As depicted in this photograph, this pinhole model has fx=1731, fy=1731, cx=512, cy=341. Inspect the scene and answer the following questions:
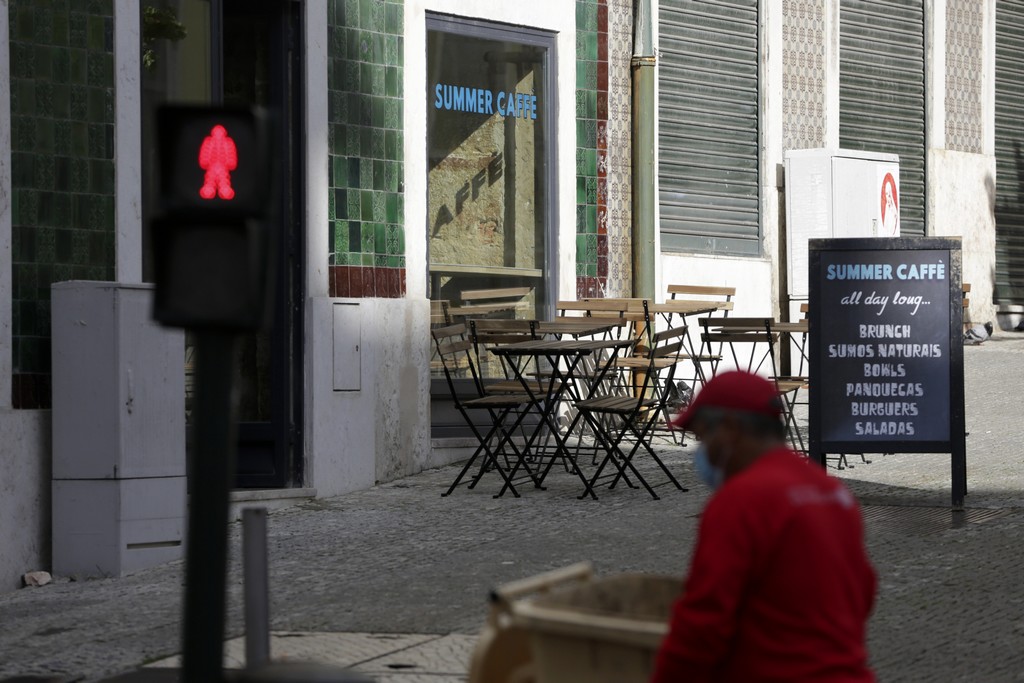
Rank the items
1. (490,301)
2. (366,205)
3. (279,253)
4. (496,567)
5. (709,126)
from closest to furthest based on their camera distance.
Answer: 1. (496,567)
2. (279,253)
3. (366,205)
4. (490,301)
5. (709,126)

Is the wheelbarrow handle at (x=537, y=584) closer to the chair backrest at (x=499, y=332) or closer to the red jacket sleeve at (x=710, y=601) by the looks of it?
the red jacket sleeve at (x=710, y=601)

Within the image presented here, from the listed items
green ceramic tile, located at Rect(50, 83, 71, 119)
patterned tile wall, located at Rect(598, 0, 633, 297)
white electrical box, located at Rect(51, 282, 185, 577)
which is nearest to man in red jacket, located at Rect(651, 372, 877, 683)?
white electrical box, located at Rect(51, 282, 185, 577)

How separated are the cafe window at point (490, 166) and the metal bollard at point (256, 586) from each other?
7646 mm

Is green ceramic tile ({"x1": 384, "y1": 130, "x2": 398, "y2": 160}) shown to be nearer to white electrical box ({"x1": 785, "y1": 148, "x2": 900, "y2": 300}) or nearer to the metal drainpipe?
the metal drainpipe

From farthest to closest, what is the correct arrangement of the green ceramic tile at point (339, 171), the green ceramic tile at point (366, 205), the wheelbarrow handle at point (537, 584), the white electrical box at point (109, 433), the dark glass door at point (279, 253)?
the green ceramic tile at point (366, 205)
the green ceramic tile at point (339, 171)
the dark glass door at point (279, 253)
the white electrical box at point (109, 433)
the wheelbarrow handle at point (537, 584)

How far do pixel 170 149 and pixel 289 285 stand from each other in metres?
6.94

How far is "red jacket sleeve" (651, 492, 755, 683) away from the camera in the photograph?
3354 mm

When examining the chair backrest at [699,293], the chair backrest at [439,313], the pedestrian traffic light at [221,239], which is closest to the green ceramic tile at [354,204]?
the chair backrest at [439,313]

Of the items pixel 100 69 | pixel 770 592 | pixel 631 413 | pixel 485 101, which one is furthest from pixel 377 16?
pixel 770 592

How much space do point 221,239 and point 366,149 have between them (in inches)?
303

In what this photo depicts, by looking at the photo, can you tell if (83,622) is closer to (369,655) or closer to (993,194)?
(369,655)

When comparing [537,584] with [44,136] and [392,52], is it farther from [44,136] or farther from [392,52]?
[392,52]

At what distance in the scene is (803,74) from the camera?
18469 millimetres

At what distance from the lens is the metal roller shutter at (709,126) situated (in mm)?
16391
